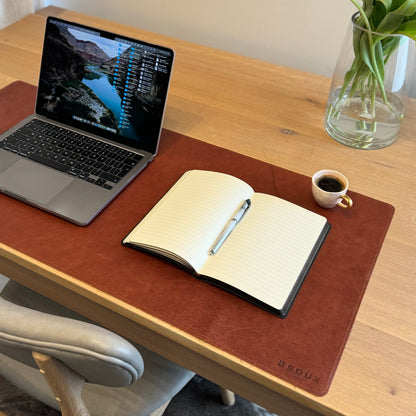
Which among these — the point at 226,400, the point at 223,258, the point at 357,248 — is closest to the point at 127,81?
the point at 223,258

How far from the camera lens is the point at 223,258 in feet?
2.66

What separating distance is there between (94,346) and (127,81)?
1.89 ft

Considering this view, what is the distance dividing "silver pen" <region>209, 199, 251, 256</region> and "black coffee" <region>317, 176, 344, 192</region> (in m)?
0.14

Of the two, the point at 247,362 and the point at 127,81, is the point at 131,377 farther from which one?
the point at 127,81

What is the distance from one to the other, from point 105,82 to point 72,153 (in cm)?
16

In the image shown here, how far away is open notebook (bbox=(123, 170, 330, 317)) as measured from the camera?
78cm

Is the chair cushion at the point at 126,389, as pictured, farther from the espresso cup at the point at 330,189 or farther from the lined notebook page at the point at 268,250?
the espresso cup at the point at 330,189

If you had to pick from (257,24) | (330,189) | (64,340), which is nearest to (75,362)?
(64,340)

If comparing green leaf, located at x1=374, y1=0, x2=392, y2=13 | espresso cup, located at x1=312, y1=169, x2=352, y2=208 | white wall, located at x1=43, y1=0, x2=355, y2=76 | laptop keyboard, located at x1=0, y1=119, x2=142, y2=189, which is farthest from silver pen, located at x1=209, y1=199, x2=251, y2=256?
white wall, located at x1=43, y1=0, x2=355, y2=76

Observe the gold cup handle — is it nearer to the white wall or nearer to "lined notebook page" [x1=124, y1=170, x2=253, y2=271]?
"lined notebook page" [x1=124, y1=170, x2=253, y2=271]

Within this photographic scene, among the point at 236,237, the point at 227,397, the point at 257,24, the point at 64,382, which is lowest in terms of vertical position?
the point at 227,397

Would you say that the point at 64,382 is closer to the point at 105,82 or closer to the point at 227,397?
the point at 105,82

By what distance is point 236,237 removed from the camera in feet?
2.76

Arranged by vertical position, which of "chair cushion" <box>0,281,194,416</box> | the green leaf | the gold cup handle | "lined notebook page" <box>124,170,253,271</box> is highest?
the green leaf
